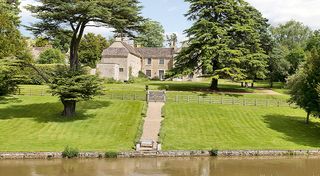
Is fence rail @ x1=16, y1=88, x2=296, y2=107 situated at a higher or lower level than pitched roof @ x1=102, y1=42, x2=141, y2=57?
lower

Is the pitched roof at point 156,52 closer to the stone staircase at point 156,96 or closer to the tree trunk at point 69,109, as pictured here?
the stone staircase at point 156,96

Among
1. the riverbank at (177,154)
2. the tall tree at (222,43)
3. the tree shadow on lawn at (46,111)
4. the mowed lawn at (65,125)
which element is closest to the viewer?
the riverbank at (177,154)

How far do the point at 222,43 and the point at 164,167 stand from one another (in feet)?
99.0

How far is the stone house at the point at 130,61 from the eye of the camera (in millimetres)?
72062

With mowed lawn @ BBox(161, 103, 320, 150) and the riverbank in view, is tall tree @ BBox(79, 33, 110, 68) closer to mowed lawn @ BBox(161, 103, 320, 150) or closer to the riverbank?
mowed lawn @ BBox(161, 103, 320, 150)

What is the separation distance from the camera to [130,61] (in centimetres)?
7894

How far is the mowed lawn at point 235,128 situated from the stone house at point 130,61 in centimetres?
2311

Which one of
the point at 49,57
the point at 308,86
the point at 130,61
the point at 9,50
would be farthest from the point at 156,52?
the point at 308,86

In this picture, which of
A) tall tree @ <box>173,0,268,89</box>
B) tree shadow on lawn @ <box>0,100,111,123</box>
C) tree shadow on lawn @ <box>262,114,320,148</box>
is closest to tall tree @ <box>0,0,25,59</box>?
tree shadow on lawn @ <box>0,100,111,123</box>

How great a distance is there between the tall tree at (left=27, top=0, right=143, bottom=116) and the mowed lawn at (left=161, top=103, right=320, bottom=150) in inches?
358

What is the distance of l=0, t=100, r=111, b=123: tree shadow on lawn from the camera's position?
37.6 meters

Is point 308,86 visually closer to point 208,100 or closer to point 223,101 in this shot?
point 223,101

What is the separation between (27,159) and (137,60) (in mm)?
58682

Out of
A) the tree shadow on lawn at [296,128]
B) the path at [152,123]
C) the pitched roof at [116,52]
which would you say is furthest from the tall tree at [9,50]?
the pitched roof at [116,52]
